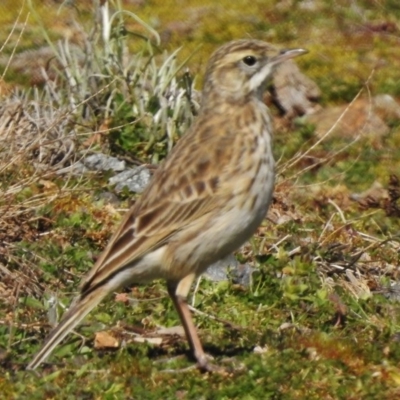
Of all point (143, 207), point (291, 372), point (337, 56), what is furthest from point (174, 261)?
point (337, 56)

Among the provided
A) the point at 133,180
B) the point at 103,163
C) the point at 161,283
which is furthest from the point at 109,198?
the point at 161,283

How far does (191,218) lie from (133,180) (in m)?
3.37

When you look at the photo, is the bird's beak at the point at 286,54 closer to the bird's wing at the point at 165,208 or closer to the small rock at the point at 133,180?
the bird's wing at the point at 165,208

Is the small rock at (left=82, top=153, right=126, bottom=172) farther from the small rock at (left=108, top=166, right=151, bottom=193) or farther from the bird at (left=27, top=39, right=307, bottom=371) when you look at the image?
the bird at (left=27, top=39, right=307, bottom=371)

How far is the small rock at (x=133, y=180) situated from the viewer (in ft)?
37.2

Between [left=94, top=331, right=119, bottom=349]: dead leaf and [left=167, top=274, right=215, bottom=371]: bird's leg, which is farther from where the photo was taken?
[left=94, top=331, right=119, bottom=349]: dead leaf

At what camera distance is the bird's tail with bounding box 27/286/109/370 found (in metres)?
7.88

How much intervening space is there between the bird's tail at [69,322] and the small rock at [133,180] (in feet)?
11.0

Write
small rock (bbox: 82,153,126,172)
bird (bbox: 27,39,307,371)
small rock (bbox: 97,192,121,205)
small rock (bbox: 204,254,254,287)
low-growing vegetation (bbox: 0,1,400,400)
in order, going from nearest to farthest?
bird (bbox: 27,39,307,371) → low-growing vegetation (bbox: 0,1,400,400) → small rock (bbox: 204,254,254,287) → small rock (bbox: 97,192,121,205) → small rock (bbox: 82,153,126,172)

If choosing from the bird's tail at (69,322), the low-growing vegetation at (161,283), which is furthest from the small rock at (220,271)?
the bird's tail at (69,322)

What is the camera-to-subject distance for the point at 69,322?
789 centimetres

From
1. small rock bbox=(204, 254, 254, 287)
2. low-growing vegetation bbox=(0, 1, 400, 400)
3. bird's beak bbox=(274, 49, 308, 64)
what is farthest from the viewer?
small rock bbox=(204, 254, 254, 287)

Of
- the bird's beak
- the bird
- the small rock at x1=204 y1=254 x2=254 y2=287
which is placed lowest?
the small rock at x1=204 y1=254 x2=254 y2=287

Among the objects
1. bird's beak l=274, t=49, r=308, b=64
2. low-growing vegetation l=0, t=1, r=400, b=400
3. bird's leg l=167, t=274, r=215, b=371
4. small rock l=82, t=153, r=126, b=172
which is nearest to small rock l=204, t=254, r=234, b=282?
low-growing vegetation l=0, t=1, r=400, b=400
